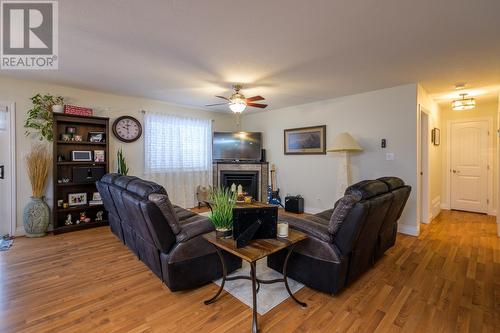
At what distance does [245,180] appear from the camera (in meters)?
5.80

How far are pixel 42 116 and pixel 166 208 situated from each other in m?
3.28

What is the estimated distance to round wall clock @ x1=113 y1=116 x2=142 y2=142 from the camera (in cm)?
447

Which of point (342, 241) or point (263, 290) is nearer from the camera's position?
point (342, 241)

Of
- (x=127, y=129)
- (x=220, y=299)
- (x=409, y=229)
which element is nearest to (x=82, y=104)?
(x=127, y=129)

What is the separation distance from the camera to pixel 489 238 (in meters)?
3.63

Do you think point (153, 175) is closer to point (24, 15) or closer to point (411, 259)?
point (24, 15)

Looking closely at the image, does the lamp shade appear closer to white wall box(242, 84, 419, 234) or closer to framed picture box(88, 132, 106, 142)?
white wall box(242, 84, 419, 234)

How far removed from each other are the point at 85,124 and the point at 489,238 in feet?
22.6

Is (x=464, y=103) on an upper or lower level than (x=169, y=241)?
upper

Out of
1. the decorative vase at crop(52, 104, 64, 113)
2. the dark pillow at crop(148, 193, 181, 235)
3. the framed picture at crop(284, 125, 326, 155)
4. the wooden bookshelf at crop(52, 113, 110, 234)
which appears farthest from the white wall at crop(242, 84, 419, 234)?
the decorative vase at crop(52, 104, 64, 113)

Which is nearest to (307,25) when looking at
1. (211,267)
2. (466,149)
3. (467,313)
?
(211,267)

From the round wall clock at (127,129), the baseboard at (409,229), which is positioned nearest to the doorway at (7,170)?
the round wall clock at (127,129)

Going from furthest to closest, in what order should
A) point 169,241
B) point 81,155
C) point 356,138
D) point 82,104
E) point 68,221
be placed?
1. point 356,138
2. point 82,104
3. point 81,155
4. point 68,221
5. point 169,241

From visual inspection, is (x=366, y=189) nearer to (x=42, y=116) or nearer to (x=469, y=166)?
(x=42, y=116)
